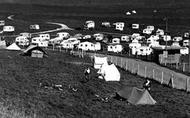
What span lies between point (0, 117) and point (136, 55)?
52.4 m

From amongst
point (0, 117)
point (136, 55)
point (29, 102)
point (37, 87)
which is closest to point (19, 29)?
point (136, 55)

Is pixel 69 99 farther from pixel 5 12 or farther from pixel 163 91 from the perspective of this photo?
pixel 5 12

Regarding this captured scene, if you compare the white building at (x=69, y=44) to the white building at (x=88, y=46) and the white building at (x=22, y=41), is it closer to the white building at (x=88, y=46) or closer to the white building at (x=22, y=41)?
the white building at (x=88, y=46)

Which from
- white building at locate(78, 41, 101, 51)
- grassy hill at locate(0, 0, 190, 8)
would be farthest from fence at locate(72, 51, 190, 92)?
grassy hill at locate(0, 0, 190, 8)

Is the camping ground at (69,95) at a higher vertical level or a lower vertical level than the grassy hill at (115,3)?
higher

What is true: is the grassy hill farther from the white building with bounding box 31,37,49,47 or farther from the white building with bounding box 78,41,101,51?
the white building with bounding box 31,37,49,47

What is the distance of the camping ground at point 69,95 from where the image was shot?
32.4 meters

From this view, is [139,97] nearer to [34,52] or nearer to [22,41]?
[34,52]

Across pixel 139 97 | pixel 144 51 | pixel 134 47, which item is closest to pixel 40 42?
pixel 134 47

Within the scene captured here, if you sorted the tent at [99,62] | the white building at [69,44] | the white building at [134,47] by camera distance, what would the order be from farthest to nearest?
1. the white building at [69,44]
2. the white building at [134,47]
3. the tent at [99,62]

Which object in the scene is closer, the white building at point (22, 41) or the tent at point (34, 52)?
the tent at point (34, 52)

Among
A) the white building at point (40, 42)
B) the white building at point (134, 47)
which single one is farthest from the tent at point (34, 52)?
the white building at point (40, 42)

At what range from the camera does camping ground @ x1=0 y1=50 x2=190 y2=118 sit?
→ 106 feet

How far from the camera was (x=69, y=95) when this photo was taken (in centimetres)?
3862
